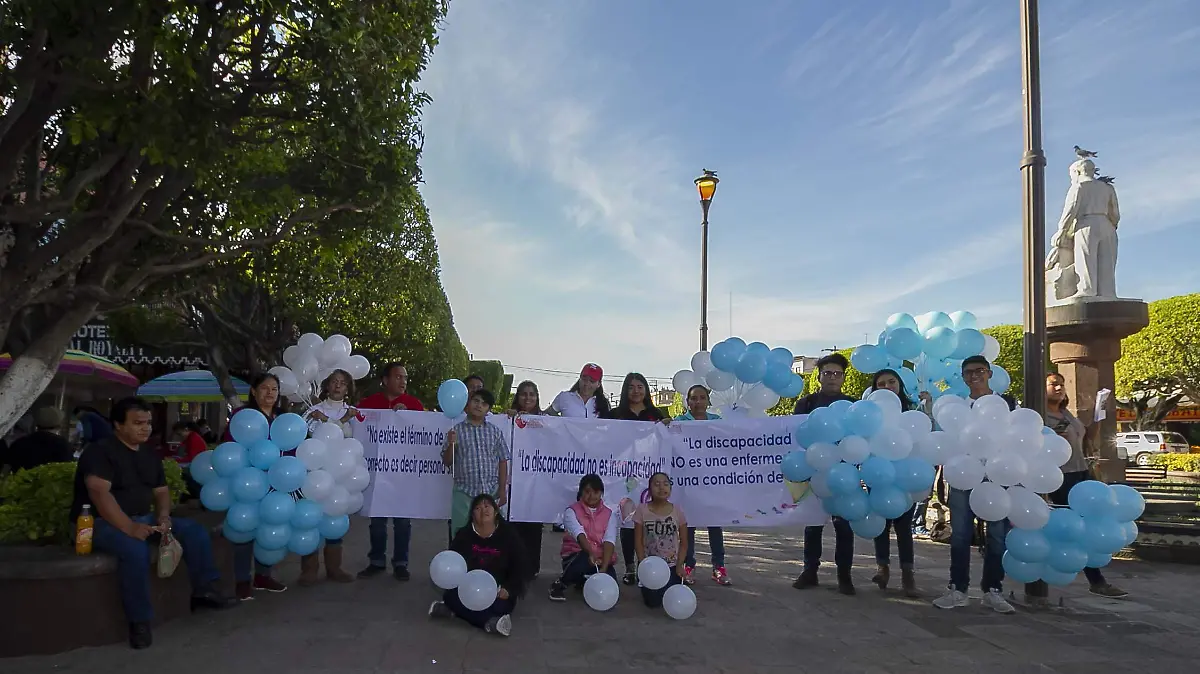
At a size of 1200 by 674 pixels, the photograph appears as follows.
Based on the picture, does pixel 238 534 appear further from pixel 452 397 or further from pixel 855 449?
pixel 855 449

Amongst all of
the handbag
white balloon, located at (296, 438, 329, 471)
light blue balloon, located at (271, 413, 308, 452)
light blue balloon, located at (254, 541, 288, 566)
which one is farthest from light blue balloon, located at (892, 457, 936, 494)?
the handbag

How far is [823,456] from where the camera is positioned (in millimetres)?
6320

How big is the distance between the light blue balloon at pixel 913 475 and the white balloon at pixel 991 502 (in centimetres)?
36

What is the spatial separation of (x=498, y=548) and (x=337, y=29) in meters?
3.92

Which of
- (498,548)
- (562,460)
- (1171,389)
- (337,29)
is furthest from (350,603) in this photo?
(1171,389)

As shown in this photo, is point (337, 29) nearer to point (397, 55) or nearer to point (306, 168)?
point (397, 55)

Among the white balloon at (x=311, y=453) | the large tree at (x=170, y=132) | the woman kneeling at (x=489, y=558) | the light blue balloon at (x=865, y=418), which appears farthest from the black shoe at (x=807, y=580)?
the large tree at (x=170, y=132)

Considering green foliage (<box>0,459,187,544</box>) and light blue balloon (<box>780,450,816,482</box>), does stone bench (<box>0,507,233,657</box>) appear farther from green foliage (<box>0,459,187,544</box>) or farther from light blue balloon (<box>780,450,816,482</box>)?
light blue balloon (<box>780,450,816,482</box>)

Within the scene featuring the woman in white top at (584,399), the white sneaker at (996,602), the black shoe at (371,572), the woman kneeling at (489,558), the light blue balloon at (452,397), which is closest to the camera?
the woman kneeling at (489,558)

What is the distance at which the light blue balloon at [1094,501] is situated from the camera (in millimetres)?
5656

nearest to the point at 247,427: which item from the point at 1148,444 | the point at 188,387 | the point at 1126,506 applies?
the point at 1126,506

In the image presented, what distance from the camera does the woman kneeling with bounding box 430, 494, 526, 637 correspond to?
543 centimetres

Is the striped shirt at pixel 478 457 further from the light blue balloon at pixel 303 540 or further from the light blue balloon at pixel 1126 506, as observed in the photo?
the light blue balloon at pixel 1126 506

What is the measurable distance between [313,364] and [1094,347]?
32.4 ft
